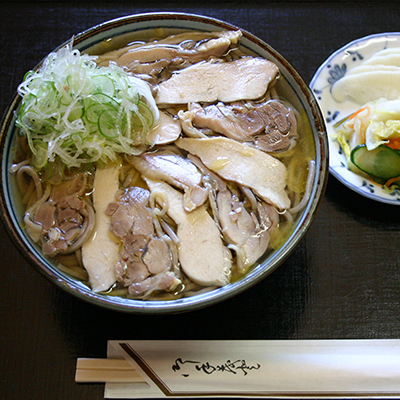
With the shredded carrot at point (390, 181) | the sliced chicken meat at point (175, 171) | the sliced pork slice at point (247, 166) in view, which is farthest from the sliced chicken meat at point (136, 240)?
the shredded carrot at point (390, 181)

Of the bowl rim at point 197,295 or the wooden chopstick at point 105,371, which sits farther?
the wooden chopstick at point 105,371

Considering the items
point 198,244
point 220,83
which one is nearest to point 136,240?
point 198,244

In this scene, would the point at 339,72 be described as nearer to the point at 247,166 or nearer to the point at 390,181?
the point at 390,181

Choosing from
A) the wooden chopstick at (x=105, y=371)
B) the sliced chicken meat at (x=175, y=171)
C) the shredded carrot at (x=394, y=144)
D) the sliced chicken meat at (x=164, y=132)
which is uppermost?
the sliced chicken meat at (x=164, y=132)

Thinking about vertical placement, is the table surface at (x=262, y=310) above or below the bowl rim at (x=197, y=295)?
below

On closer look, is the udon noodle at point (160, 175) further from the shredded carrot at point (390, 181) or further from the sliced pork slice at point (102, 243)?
the shredded carrot at point (390, 181)

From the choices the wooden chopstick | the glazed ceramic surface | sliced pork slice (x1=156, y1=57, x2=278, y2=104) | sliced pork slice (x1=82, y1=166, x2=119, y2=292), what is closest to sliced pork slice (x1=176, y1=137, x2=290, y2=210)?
sliced pork slice (x1=156, y1=57, x2=278, y2=104)

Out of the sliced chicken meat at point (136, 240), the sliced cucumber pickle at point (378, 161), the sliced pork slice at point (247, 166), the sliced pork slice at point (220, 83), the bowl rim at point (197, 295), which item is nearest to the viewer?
the bowl rim at point (197, 295)
